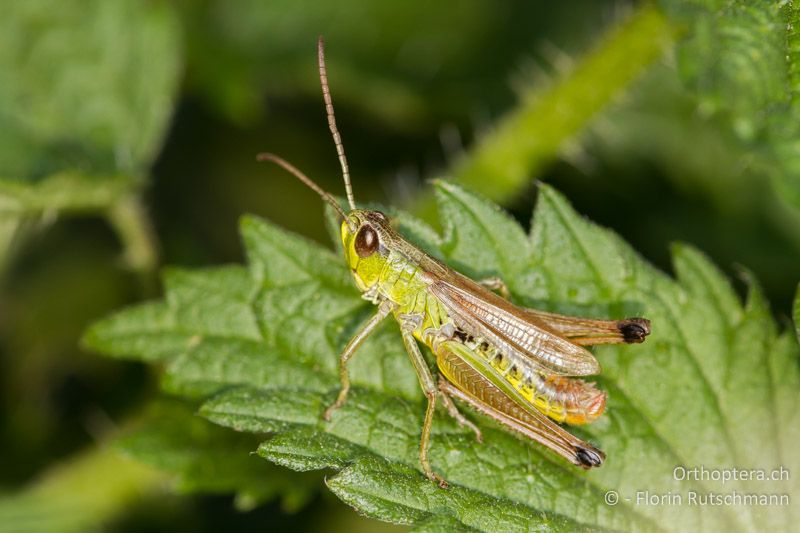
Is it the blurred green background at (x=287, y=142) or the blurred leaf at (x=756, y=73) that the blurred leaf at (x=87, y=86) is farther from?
the blurred leaf at (x=756, y=73)

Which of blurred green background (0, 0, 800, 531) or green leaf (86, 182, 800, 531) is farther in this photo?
blurred green background (0, 0, 800, 531)

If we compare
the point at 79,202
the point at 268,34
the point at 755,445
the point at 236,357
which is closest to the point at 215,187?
the point at 268,34

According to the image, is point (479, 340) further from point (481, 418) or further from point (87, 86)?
point (87, 86)

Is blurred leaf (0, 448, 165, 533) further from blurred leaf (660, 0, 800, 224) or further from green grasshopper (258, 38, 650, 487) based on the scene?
blurred leaf (660, 0, 800, 224)

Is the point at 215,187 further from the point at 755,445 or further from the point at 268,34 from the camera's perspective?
the point at 755,445

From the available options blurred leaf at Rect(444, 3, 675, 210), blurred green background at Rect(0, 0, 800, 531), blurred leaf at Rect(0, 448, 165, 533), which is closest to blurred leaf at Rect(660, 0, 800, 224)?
blurred green background at Rect(0, 0, 800, 531)

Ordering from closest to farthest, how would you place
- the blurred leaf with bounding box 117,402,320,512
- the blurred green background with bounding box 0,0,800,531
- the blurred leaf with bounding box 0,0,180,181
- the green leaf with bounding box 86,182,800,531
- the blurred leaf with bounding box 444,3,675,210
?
the green leaf with bounding box 86,182,800,531 → the blurred leaf with bounding box 117,402,320,512 → the blurred leaf with bounding box 444,3,675,210 → the blurred green background with bounding box 0,0,800,531 → the blurred leaf with bounding box 0,0,180,181
